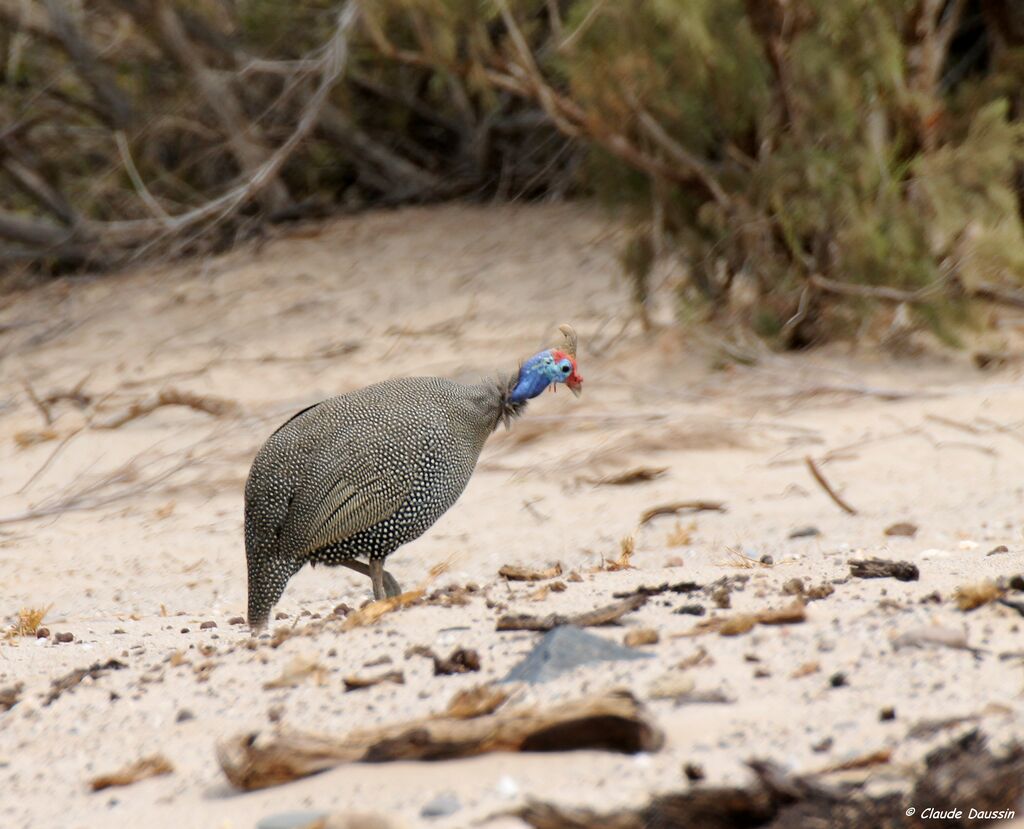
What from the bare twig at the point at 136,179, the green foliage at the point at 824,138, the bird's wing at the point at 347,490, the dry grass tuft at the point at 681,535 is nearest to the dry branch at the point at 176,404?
the bare twig at the point at 136,179

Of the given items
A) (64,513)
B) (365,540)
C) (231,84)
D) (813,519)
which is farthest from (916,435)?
(231,84)

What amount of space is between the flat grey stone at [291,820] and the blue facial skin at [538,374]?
260cm

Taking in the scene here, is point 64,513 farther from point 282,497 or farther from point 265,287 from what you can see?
point 265,287

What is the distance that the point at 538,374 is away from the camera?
199 inches

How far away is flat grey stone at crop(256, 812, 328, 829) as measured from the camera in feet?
8.21

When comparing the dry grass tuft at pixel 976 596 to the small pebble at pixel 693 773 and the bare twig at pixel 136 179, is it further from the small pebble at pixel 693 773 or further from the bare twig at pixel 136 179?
the bare twig at pixel 136 179

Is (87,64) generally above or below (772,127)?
above

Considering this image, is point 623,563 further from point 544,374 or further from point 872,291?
point 872,291

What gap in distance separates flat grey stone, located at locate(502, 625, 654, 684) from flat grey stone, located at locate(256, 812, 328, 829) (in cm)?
68

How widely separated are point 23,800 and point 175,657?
827 mm

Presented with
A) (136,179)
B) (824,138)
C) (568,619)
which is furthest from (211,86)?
(568,619)

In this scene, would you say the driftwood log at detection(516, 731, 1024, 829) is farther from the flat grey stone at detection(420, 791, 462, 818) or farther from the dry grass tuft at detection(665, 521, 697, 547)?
the dry grass tuft at detection(665, 521, 697, 547)

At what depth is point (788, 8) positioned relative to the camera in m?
6.82

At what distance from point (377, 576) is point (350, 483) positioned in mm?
369
